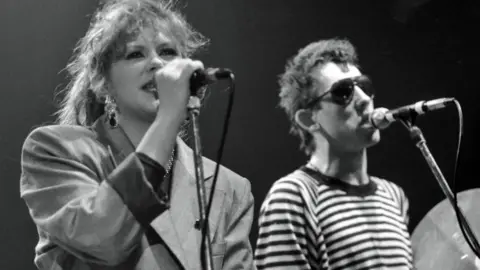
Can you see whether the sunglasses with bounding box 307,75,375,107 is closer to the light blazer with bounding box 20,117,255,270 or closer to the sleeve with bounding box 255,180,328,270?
the sleeve with bounding box 255,180,328,270

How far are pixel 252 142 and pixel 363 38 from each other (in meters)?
0.87

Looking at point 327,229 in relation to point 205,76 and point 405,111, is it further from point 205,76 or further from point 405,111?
point 205,76

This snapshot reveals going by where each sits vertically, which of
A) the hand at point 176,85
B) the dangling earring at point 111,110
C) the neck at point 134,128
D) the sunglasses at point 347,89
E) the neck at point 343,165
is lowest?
the neck at point 343,165

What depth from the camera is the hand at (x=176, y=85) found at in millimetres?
1483

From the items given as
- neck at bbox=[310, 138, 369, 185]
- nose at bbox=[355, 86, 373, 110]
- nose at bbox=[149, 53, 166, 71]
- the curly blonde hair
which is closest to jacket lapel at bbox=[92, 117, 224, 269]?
the curly blonde hair

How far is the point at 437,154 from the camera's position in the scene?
3410 millimetres

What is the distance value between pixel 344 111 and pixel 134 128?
910mm

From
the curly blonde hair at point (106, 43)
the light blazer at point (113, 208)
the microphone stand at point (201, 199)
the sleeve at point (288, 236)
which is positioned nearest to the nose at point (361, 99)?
the sleeve at point (288, 236)

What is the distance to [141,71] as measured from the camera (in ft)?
6.26

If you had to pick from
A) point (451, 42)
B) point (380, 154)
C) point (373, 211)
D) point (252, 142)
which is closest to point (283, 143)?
point (252, 142)

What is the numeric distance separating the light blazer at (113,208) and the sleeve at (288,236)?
0.21m

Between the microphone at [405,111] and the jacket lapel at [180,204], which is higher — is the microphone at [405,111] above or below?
above

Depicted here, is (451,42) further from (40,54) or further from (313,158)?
(40,54)

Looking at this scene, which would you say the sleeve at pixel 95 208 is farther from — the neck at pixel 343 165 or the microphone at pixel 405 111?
the neck at pixel 343 165
